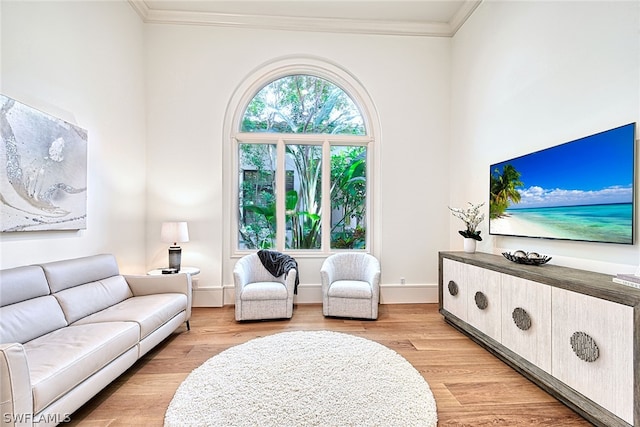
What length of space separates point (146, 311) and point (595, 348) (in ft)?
10.5

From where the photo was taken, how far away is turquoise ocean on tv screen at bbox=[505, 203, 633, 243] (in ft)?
6.63

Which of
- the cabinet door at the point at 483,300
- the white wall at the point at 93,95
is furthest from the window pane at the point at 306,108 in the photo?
the cabinet door at the point at 483,300

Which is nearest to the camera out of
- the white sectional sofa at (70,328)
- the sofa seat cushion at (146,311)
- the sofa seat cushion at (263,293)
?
the white sectional sofa at (70,328)

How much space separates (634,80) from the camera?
2.02m

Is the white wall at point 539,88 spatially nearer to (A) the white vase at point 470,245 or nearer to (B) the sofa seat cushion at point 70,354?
(A) the white vase at point 470,245

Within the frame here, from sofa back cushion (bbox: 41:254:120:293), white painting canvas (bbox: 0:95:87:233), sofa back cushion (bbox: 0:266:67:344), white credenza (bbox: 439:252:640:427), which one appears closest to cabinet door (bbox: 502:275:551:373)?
white credenza (bbox: 439:252:640:427)

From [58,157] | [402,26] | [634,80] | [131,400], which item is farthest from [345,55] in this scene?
[131,400]

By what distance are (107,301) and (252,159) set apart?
8.25 ft

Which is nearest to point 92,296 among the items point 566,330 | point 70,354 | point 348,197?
point 70,354

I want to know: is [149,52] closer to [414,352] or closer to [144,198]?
[144,198]

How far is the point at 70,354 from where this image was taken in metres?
1.77

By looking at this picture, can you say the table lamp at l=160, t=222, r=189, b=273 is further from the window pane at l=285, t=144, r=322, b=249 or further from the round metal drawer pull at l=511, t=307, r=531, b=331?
the round metal drawer pull at l=511, t=307, r=531, b=331

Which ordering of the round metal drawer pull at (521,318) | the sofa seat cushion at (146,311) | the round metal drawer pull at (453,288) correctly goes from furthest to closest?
1. the round metal drawer pull at (453,288)
2. the sofa seat cushion at (146,311)
3. the round metal drawer pull at (521,318)

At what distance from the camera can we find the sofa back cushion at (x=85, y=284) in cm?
233
